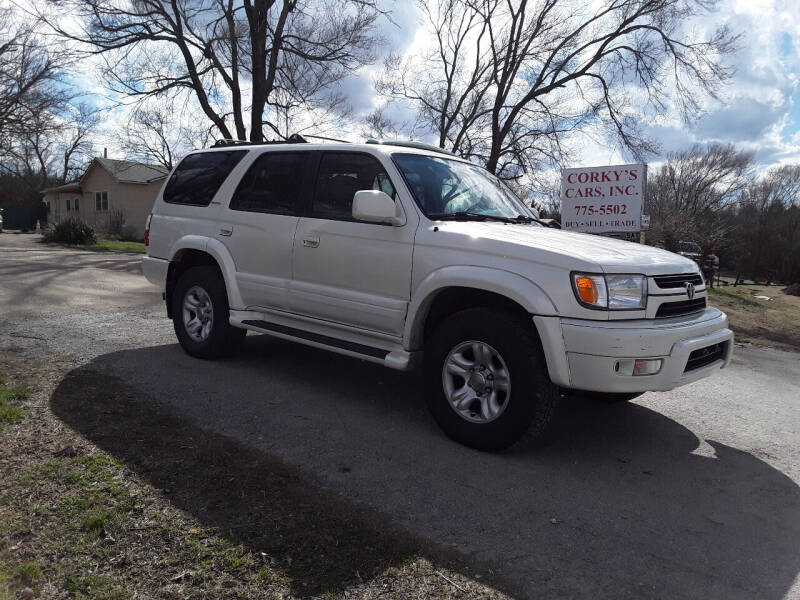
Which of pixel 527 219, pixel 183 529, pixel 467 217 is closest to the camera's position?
pixel 183 529

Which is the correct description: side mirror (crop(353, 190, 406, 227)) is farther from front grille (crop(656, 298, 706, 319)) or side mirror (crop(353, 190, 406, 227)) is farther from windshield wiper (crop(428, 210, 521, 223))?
front grille (crop(656, 298, 706, 319))

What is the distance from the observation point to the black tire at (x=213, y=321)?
568cm

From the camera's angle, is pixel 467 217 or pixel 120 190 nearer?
pixel 467 217

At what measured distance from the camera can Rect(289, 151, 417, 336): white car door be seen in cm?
439

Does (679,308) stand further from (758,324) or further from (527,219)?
(758,324)

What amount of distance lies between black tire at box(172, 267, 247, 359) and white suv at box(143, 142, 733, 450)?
0.02 meters

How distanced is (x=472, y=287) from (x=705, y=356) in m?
1.61

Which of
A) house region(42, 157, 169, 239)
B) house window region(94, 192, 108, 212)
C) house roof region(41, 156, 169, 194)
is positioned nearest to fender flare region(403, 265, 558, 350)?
house region(42, 157, 169, 239)

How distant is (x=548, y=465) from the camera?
388cm

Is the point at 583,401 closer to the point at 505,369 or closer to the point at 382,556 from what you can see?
the point at 505,369

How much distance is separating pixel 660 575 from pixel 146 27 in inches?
885

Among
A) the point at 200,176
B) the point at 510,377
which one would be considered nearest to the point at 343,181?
the point at 200,176

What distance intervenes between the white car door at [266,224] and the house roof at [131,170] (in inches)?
1418

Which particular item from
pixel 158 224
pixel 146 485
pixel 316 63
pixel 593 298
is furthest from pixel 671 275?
pixel 316 63
